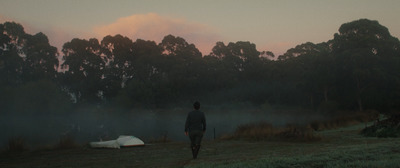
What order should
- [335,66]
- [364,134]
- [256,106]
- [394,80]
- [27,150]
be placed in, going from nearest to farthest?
Result: [27,150]
[364,134]
[394,80]
[335,66]
[256,106]

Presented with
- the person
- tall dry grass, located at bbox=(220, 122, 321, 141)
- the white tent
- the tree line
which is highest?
the tree line

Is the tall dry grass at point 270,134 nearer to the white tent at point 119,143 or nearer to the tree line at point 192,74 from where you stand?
the white tent at point 119,143

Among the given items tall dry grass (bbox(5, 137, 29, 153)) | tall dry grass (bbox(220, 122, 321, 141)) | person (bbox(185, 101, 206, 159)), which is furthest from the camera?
tall dry grass (bbox(220, 122, 321, 141))

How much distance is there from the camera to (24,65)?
67.2 m

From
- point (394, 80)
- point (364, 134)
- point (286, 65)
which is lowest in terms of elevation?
point (364, 134)

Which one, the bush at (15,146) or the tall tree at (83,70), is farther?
the tall tree at (83,70)

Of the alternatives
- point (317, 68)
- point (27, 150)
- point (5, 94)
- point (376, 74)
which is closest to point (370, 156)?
point (27, 150)

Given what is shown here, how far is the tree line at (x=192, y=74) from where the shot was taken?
2162 inches

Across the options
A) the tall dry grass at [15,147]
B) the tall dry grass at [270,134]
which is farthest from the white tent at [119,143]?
the tall dry grass at [270,134]

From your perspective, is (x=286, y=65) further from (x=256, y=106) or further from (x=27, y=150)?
(x=27, y=150)

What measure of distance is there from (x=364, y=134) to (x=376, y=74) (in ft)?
118

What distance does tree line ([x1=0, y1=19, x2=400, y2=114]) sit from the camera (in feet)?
180

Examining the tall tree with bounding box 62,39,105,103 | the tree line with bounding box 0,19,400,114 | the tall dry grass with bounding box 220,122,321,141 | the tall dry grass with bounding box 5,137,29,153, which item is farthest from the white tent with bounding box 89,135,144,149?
→ the tall tree with bounding box 62,39,105,103

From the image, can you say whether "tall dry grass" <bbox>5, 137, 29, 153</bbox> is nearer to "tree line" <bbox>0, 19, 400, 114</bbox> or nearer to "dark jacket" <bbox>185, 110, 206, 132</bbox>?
"dark jacket" <bbox>185, 110, 206, 132</bbox>
